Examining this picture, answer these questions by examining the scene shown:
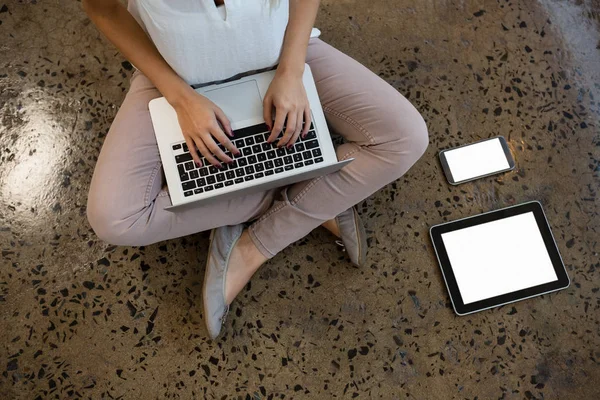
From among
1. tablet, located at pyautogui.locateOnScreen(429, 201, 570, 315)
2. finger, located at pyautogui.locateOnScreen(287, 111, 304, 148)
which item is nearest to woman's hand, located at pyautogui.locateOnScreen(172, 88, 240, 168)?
finger, located at pyautogui.locateOnScreen(287, 111, 304, 148)

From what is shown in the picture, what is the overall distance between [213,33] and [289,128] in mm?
211

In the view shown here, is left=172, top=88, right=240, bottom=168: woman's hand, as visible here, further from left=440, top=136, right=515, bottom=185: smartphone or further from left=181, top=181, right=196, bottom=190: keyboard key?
left=440, top=136, right=515, bottom=185: smartphone

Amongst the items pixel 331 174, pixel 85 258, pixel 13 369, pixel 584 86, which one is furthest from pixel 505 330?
pixel 13 369

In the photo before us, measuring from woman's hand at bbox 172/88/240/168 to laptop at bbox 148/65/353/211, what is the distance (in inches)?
1.0

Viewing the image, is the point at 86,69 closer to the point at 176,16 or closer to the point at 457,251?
the point at 176,16

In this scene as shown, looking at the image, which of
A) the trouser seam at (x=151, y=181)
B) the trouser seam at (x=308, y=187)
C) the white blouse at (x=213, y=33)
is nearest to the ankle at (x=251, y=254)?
the trouser seam at (x=308, y=187)

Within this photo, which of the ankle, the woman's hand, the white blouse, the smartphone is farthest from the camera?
the smartphone

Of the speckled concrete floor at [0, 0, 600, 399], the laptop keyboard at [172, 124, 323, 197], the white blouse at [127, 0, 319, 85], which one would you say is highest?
the white blouse at [127, 0, 319, 85]

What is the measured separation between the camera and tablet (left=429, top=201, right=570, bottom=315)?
1.12 metres

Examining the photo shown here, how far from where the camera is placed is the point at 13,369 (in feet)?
3.54

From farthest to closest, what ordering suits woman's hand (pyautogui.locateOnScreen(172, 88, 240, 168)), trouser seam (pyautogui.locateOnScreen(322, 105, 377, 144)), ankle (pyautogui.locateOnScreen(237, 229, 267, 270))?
ankle (pyautogui.locateOnScreen(237, 229, 267, 270)) → trouser seam (pyautogui.locateOnScreen(322, 105, 377, 144)) → woman's hand (pyautogui.locateOnScreen(172, 88, 240, 168))

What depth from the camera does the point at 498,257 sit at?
114 centimetres

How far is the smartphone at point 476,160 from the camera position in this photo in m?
1.19

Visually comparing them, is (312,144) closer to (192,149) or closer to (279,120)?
(279,120)
